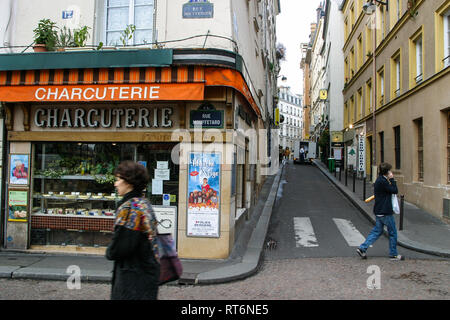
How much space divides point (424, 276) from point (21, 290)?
6381 mm

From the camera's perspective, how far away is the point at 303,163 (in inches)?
1455

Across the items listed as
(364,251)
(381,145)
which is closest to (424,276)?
(364,251)

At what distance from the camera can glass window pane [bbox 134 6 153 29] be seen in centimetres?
790

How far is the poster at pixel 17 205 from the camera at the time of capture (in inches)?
313

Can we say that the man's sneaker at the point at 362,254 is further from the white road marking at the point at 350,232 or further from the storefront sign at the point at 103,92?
the storefront sign at the point at 103,92

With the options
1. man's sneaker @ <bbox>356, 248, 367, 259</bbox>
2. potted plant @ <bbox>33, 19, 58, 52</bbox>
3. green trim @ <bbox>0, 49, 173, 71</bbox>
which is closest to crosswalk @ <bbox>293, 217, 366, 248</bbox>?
man's sneaker @ <bbox>356, 248, 367, 259</bbox>

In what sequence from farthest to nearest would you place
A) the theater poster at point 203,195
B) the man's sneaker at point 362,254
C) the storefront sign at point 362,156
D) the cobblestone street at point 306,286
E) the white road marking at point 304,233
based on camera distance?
the storefront sign at point 362,156 → the white road marking at point 304,233 → the theater poster at point 203,195 → the man's sneaker at point 362,254 → the cobblestone street at point 306,286

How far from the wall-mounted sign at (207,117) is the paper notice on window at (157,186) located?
1.42 meters

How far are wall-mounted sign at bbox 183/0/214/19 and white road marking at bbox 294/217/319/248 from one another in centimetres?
541

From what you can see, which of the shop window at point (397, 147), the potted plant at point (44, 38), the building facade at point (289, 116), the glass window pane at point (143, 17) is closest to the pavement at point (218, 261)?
the potted plant at point (44, 38)

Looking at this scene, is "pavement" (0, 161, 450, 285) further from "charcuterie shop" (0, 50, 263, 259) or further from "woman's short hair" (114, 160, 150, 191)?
"woman's short hair" (114, 160, 150, 191)

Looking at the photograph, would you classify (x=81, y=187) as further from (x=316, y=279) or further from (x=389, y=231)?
(x=389, y=231)

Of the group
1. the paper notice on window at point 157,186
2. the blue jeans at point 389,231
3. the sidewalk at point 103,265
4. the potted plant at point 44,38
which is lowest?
the sidewalk at point 103,265
